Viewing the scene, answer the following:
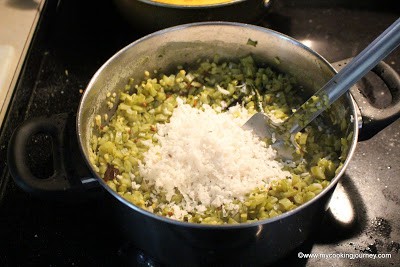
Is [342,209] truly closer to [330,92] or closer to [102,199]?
[330,92]

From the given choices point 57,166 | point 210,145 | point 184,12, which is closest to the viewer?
point 57,166

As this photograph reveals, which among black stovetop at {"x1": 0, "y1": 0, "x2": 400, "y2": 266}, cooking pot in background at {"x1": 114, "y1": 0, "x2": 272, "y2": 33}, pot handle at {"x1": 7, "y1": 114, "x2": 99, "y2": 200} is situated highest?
cooking pot in background at {"x1": 114, "y1": 0, "x2": 272, "y2": 33}

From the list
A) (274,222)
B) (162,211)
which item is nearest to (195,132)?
(162,211)

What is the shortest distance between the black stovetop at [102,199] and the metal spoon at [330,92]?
157mm

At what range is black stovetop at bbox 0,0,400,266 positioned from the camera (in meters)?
0.80

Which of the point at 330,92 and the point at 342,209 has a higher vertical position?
the point at 330,92

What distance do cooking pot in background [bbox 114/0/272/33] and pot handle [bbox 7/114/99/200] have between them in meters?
0.33

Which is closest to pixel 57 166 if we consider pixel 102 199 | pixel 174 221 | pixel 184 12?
pixel 102 199

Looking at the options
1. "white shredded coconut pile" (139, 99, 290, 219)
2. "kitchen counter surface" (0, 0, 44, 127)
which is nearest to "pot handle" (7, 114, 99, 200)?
"white shredded coconut pile" (139, 99, 290, 219)

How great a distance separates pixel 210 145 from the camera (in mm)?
801

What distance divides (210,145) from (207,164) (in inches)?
1.4

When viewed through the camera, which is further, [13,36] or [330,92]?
[13,36]

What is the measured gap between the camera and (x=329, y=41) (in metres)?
1.16

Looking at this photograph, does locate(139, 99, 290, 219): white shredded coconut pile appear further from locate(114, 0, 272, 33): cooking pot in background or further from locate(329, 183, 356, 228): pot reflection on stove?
locate(114, 0, 272, 33): cooking pot in background
